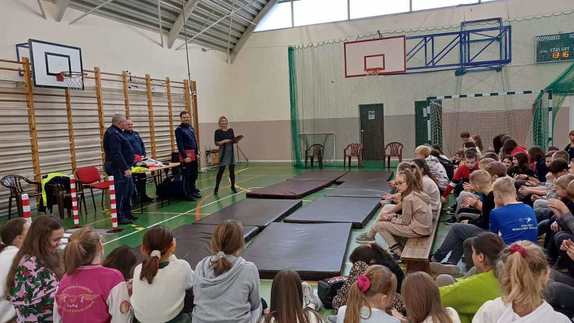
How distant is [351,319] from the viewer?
1966mm

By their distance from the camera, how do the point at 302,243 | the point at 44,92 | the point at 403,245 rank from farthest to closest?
the point at 44,92 → the point at 302,243 → the point at 403,245

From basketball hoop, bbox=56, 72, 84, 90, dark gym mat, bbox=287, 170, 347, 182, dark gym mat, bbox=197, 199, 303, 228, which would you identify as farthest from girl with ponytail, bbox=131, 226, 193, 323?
dark gym mat, bbox=287, 170, 347, 182

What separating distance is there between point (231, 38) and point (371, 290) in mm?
13673

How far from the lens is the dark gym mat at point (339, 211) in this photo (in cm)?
578

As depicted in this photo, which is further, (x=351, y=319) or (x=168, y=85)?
(x=168, y=85)

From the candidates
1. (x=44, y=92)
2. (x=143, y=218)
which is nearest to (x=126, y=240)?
(x=143, y=218)

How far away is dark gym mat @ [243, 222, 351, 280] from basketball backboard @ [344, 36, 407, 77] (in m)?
6.35

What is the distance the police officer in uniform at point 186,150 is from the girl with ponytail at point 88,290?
5627mm

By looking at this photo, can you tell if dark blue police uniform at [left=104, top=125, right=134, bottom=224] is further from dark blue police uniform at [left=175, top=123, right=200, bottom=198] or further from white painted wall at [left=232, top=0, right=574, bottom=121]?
white painted wall at [left=232, top=0, right=574, bottom=121]

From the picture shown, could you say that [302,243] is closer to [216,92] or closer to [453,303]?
[453,303]

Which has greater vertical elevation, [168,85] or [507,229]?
[168,85]

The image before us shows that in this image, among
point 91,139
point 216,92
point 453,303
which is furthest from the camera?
point 216,92

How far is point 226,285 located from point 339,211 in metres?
4.00

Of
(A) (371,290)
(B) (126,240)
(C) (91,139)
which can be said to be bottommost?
(B) (126,240)
